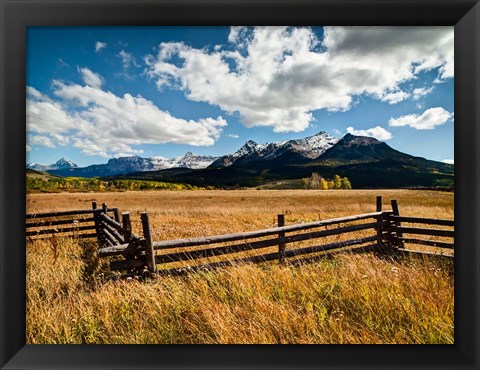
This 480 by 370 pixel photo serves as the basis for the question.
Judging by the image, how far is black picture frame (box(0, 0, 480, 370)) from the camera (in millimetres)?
2299

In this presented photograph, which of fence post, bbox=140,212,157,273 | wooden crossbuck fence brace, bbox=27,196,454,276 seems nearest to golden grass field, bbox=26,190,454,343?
fence post, bbox=140,212,157,273

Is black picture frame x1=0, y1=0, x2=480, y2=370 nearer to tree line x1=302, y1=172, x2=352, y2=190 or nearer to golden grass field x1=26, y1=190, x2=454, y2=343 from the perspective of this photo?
golden grass field x1=26, y1=190, x2=454, y2=343

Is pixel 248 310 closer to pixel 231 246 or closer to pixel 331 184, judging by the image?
pixel 231 246

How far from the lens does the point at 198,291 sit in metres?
3.46

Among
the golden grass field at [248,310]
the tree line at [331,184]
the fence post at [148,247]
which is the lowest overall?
the golden grass field at [248,310]

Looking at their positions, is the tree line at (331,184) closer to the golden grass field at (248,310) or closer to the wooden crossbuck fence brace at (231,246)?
the wooden crossbuck fence brace at (231,246)
